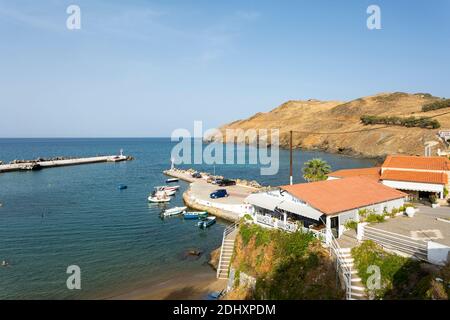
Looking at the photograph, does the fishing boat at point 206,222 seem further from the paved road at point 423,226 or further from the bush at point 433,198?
the bush at point 433,198

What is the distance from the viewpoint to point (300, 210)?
23.2m

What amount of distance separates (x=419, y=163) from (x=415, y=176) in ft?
7.77

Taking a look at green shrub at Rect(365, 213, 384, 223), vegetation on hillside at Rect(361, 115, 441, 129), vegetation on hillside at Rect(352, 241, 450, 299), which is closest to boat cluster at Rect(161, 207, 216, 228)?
green shrub at Rect(365, 213, 384, 223)

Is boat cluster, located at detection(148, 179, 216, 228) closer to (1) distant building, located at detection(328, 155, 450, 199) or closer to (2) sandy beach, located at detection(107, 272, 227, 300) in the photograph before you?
(2) sandy beach, located at detection(107, 272, 227, 300)

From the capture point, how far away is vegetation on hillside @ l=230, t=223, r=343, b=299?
18703 mm

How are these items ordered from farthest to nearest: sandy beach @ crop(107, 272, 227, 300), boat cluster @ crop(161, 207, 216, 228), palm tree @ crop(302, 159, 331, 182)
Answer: palm tree @ crop(302, 159, 331, 182) < boat cluster @ crop(161, 207, 216, 228) < sandy beach @ crop(107, 272, 227, 300)

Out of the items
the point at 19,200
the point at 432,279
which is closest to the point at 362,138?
the point at 19,200

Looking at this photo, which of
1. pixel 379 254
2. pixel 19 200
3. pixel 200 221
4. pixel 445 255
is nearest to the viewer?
pixel 445 255

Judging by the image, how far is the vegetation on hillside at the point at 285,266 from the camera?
18.7 meters

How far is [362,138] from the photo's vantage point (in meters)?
133

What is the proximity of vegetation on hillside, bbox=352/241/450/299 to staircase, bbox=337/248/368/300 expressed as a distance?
26cm

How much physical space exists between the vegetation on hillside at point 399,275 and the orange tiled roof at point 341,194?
12.3 feet

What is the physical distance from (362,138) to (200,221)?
352 ft
